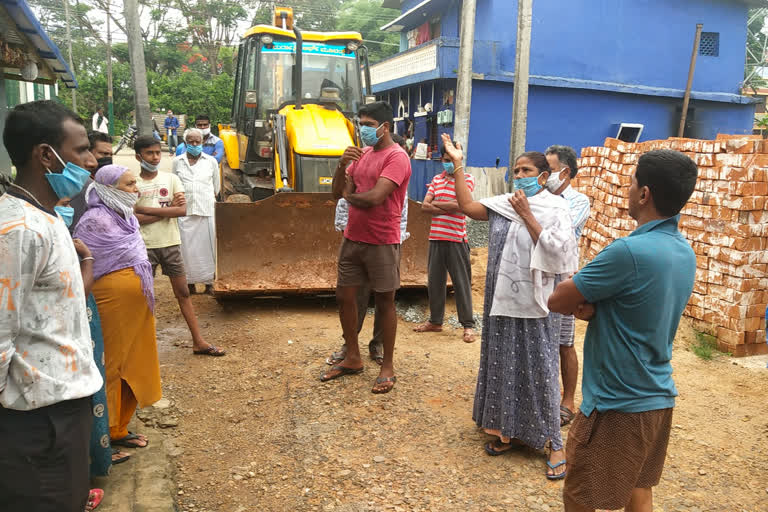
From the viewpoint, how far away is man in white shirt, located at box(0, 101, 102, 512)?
1700 mm

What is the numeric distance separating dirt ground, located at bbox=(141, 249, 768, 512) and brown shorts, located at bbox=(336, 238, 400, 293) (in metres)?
0.76

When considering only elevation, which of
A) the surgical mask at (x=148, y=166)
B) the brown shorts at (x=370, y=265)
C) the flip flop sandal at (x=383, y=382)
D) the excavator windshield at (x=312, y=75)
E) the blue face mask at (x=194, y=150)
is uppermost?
the excavator windshield at (x=312, y=75)

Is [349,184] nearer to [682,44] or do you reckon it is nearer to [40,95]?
[40,95]

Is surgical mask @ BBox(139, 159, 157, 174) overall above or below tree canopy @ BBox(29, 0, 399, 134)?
below

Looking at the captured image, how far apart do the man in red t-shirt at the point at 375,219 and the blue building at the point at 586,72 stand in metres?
11.0

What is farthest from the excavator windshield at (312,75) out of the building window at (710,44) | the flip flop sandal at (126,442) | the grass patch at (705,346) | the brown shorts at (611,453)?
the building window at (710,44)

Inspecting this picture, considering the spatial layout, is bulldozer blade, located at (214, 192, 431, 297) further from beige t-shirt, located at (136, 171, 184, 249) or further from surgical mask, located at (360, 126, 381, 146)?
surgical mask, located at (360, 126, 381, 146)

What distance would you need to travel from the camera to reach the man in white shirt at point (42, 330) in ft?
5.58

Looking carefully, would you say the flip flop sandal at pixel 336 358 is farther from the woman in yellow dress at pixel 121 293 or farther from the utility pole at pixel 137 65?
the utility pole at pixel 137 65

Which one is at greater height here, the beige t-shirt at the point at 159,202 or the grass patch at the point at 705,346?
the beige t-shirt at the point at 159,202

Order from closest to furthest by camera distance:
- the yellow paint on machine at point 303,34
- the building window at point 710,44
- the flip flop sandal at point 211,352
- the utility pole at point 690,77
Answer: the flip flop sandal at point 211,352, the yellow paint on machine at point 303,34, the utility pole at point 690,77, the building window at point 710,44

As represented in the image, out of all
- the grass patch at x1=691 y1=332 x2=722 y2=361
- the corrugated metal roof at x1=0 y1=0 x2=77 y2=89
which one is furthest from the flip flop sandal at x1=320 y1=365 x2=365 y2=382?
the corrugated metal roof at x1=0 y1=0 x2=77 y2=89

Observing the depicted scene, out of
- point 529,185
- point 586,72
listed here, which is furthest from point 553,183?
point 586,72

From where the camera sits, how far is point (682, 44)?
1670 centimetres
